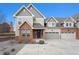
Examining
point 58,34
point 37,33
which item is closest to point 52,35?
point 58,34

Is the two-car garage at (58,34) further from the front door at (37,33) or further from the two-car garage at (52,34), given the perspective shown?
the front door at (37,33)

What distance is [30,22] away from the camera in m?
10.7

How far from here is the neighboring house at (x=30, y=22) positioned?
9.95 metres

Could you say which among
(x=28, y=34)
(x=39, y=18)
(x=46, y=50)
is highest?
(x=39, y=18)

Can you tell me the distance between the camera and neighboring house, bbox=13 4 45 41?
9949 millimetres

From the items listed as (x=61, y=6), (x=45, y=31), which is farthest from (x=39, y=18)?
(x=61, y=6)

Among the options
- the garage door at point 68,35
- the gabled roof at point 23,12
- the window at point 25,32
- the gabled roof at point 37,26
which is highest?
the gabled roof at point 23,12

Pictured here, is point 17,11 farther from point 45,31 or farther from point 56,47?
point 56,47

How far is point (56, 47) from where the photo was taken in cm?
945

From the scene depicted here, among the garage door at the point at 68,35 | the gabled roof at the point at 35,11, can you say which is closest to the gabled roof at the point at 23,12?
the gabled roof at the point at 35,11

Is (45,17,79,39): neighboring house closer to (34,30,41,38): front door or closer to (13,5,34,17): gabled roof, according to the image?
(34,30,41,38): front door

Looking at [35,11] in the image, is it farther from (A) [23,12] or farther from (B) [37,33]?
(B) [37,33]

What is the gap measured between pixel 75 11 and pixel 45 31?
1.88m

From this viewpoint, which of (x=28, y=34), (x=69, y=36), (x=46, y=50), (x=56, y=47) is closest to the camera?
(x=46, y=50)
